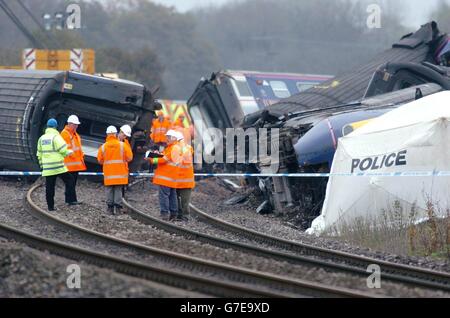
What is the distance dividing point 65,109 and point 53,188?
5.43m

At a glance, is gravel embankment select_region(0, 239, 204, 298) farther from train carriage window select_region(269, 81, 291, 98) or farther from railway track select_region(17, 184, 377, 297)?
train carriage window select_region(269, 81, 291, 98)

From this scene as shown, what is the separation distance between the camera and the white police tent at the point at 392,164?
13008 millimetres

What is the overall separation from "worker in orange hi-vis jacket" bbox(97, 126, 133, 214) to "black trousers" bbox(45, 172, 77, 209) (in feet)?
2.25

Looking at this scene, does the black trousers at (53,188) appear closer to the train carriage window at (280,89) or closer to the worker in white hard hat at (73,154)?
the worker in white hard hat at (73,154)

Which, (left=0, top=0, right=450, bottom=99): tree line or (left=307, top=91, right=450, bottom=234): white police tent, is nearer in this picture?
(left=307, top=91, right=450, bottom=234): white police tent

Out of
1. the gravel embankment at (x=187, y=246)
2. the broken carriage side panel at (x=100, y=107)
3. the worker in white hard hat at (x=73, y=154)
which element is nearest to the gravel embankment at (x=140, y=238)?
the gravel embankment at (x=187, y=246)

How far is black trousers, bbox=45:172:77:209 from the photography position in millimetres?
14047

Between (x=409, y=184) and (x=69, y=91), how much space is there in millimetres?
8584

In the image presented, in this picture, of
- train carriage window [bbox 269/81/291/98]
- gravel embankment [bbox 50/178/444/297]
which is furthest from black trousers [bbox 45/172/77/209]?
train carriage window [bbox 269/81/291/98]

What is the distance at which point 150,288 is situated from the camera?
289 inches

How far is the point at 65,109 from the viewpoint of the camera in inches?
758

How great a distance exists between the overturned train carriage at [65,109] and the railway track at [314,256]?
5.94 m

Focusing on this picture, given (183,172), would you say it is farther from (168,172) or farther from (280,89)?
(280,89)
